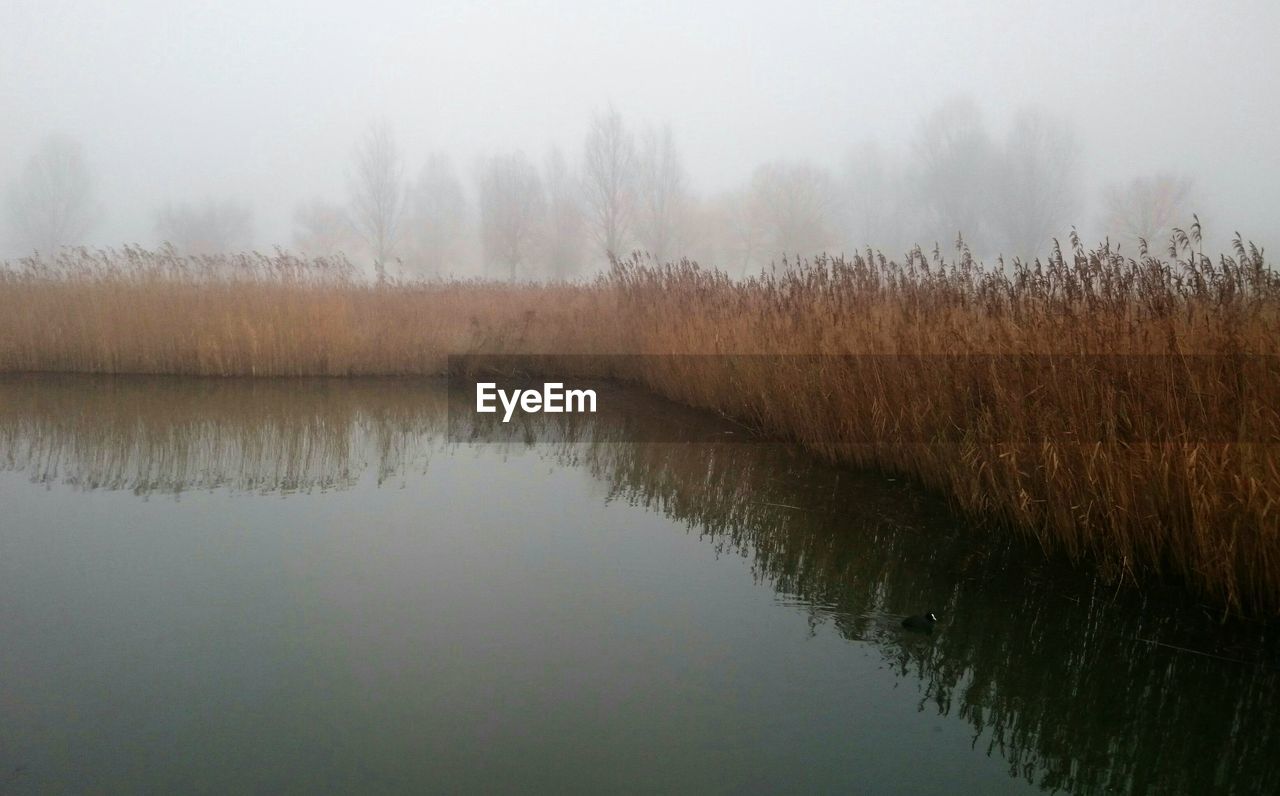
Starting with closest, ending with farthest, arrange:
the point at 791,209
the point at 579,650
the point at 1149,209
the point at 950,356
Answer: the point at 579,650 → the point at 950,356 → the point at 1149,209 → the point at 791,209

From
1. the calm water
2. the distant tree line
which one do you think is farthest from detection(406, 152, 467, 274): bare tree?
the calm water

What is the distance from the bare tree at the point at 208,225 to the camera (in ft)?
99.0

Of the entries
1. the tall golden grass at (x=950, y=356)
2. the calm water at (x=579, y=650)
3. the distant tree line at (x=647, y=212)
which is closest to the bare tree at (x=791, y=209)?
the distant tree line at (x=647, y=212)

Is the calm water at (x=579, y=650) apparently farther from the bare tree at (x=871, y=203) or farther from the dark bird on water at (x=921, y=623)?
the bare tree at (x=871, y=203)

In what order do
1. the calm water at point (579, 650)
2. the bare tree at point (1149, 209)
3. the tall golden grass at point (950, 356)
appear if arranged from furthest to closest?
1. the bare tree at point (1149, 209)
2. the tall golden grass at point (950, 356)
3. the calm water at point (579, 650)

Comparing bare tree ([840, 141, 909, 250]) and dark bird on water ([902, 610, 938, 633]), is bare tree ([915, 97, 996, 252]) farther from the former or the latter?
dark bird on water ([902, 610, 938, 633])

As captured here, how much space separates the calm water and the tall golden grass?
11.4 inches

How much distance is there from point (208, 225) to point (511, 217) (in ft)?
40.9

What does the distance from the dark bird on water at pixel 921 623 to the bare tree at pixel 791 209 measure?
71.5 feet

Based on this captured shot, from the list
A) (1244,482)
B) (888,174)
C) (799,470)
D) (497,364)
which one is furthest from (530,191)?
(1244,482)

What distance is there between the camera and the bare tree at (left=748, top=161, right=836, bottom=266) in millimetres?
24453

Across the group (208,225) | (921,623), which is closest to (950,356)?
(921,623)

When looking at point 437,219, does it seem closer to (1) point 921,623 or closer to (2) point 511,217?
(2) point 511,217

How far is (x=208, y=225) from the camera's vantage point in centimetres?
3088
